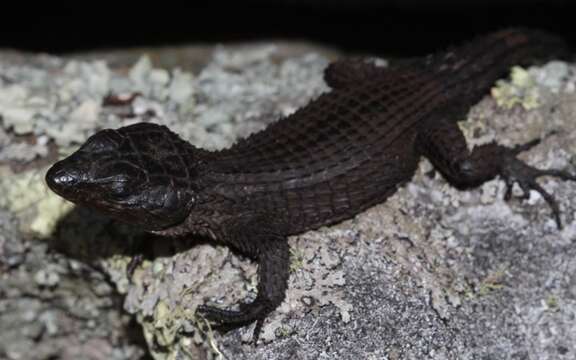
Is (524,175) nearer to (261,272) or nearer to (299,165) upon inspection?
(299,165)

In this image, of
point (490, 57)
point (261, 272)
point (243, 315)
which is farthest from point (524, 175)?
point (243, 315)

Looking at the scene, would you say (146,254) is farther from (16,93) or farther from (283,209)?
(16,93)

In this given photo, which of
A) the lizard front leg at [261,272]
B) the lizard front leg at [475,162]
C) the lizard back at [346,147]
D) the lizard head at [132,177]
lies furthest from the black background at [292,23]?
the lizard front leg at [261,272]

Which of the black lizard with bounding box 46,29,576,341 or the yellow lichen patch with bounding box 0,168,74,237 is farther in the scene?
the yellow lichen patch with bounding box 0,168,74,237

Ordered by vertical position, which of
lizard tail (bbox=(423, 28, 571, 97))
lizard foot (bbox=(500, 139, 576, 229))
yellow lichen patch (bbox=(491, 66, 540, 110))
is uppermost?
lizard tail (bbox=(423, 28, 571, 97))

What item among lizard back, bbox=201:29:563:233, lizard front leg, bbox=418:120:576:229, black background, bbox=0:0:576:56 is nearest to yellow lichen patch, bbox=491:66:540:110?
lizard back, bbox=201:29:563:233

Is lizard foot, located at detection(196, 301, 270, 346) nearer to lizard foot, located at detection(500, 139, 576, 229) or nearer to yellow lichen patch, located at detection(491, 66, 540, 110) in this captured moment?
lizard foot, located at detection(500, 139, 576, 229)
